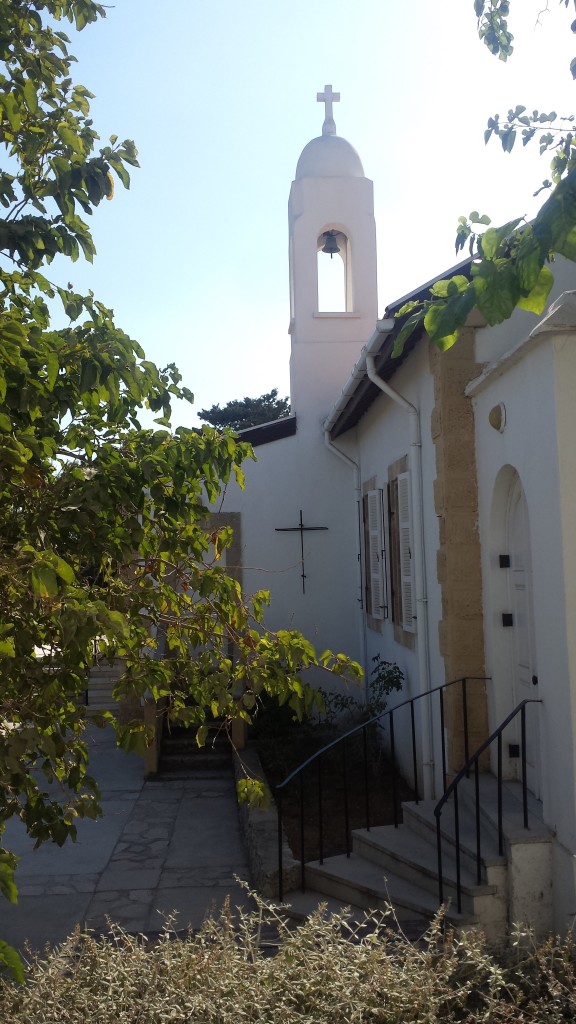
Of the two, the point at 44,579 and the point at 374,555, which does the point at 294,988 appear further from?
the point at 374,555

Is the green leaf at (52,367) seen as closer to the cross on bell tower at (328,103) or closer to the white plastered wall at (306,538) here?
the white plastered wall at (306,538)

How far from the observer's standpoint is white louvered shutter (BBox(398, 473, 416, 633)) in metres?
7.34

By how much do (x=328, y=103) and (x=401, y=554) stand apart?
7.10m

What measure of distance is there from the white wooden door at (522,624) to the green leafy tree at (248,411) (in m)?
24.8

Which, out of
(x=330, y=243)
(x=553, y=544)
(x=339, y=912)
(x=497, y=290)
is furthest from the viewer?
(x=330, y=243)

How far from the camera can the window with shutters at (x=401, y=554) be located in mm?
7395

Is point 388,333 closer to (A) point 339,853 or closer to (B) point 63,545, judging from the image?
(A) point 339,853

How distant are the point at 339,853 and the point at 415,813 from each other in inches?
25.9

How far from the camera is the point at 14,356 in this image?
2.46m

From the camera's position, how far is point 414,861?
5363 millimetres

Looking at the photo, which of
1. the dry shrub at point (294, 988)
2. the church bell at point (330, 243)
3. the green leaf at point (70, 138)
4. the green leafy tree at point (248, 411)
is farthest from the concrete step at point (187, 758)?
the green leafy tree at point (248, 411)

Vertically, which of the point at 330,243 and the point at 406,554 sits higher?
the point at 330,243

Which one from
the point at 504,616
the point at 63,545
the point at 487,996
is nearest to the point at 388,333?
the point at 504,616

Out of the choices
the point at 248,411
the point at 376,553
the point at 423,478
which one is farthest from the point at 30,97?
the point at 248,411
